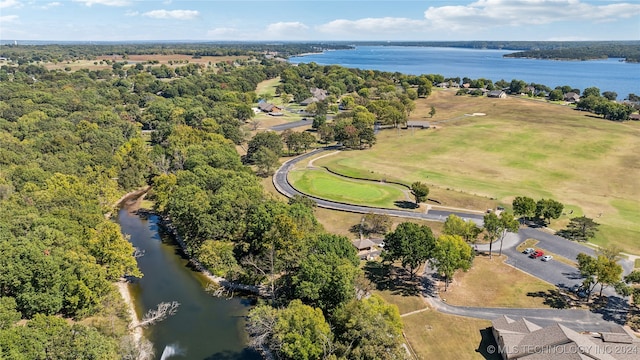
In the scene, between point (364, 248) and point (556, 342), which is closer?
point (556, 342)

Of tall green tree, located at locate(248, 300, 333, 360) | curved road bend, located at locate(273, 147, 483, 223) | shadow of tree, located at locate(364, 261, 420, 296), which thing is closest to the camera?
tall green tree, located at locate(248, 300, 333, 360)

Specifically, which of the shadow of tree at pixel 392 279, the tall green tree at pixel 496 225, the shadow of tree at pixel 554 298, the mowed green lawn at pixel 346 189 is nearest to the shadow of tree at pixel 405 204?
the mowed green lawn at pixel 346 189

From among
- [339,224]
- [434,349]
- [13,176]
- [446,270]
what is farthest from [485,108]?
[13,176]

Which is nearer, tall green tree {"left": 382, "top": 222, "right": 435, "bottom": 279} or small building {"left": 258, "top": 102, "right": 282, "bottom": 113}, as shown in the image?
tall green tree {"left": 382, "top": 222, "right": 435, "bottom": 279}

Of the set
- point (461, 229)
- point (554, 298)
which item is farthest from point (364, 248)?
point (554, 298)

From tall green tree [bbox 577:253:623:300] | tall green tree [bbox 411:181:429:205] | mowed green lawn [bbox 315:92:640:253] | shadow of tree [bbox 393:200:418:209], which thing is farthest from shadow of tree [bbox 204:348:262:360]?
mowed green lawn [bbox 315:92:640:253]

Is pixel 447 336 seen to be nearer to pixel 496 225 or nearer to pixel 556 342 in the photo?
pixel 556 342

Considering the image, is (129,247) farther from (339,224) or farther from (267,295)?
(339,224)

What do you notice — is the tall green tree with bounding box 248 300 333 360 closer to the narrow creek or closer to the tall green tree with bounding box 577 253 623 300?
the narrow creek
